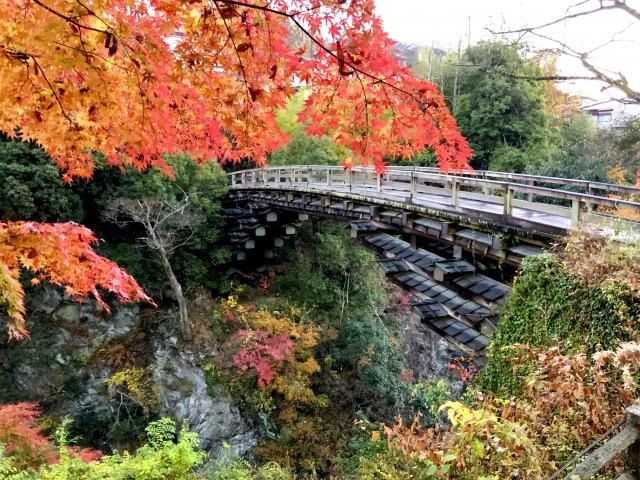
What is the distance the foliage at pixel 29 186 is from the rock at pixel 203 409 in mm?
5478

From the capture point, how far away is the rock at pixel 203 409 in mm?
10800

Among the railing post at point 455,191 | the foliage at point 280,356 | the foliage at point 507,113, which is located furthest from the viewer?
the foliage at point 507,113

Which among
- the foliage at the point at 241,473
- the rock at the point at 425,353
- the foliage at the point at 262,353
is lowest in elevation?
the rock at the point at 425,353

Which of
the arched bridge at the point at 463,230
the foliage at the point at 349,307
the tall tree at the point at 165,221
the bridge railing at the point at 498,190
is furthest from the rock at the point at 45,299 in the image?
the arched bridge at the point at 463,230

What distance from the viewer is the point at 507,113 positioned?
1838 centimetres

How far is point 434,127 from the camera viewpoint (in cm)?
467

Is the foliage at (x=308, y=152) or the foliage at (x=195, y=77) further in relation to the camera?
the foliage at (x=308, y=152)

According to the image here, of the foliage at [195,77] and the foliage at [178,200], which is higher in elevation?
the foliage at [195,77]

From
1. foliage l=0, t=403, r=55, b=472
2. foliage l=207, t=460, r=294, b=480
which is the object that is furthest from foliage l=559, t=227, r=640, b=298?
foliage l=0, t=403, r=55, b=472

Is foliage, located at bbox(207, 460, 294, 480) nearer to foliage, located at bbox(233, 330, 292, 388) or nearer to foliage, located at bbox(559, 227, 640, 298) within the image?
foliage, located at bbox(233, 330, 292, 388)

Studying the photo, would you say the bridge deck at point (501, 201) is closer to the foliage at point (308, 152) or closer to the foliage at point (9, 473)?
the foliage at point (308, 152)

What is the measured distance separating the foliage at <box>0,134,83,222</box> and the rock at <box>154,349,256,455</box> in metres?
5.48

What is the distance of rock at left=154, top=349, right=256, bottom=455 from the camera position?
10.8 meters

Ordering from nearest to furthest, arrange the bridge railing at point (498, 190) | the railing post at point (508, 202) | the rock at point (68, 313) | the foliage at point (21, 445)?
the bridge railing at point (498, 190)
the railing post at point (508, 202)
the foliage at point (21, 445)
the rock at point (68, 313)
